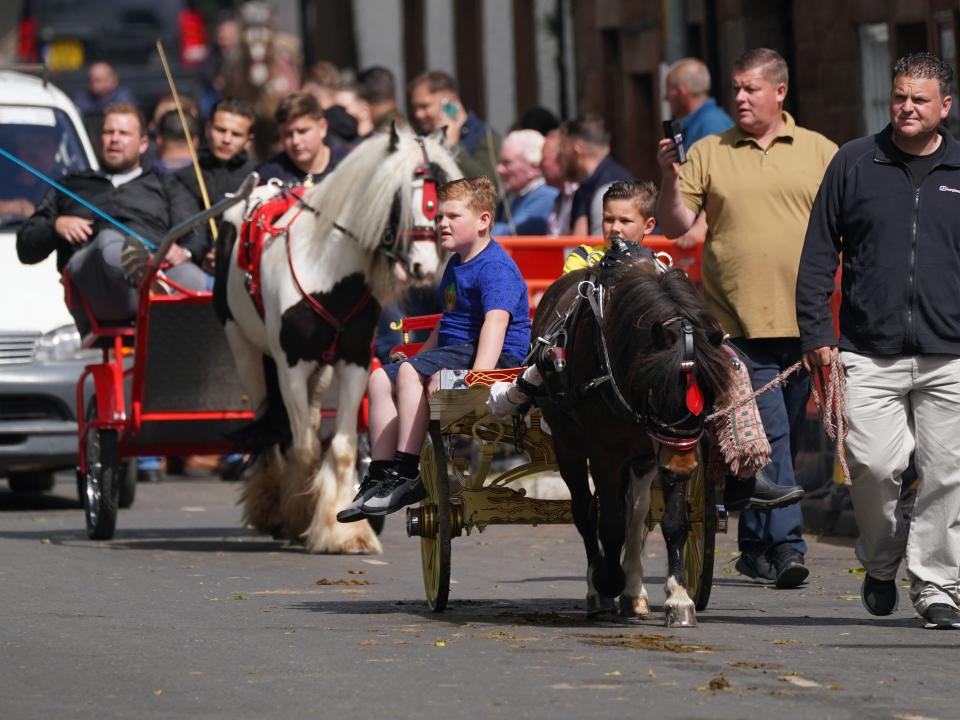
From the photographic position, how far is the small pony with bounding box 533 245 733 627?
917cm

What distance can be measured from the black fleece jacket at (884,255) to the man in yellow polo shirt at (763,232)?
5.41 feet

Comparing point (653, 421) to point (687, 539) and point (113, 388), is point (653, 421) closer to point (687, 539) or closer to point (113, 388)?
point (687, 539)

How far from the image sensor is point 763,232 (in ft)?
38.9

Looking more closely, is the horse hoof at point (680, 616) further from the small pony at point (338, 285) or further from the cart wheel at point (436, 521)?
the small pony at point (338, 285)

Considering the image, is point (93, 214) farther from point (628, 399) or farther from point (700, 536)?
point (628, 399)

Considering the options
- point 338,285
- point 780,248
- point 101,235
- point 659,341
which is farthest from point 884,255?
point 101,235

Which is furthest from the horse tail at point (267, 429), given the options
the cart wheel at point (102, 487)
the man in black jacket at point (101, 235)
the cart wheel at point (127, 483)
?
the cart wheel at point (127, 483)

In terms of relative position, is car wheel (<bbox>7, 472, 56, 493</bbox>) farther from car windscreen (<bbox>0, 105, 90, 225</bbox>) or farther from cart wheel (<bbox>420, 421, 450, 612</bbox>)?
cart wheel (<bbox>420, 421, 450, 612</bbox>)

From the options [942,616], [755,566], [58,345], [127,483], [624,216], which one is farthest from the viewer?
[58,345]

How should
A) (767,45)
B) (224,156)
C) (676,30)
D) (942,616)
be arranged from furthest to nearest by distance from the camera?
(767,45), (676,30), (224,156), (942,616)

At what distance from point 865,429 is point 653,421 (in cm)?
113

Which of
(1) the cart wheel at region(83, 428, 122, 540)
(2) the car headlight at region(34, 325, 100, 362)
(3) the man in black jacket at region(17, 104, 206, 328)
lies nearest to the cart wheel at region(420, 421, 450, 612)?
(1) the cart wheel at region(83, 428, 122, 540)

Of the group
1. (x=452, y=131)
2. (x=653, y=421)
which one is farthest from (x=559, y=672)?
(x=452, y=131)

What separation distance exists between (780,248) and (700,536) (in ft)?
7.26
